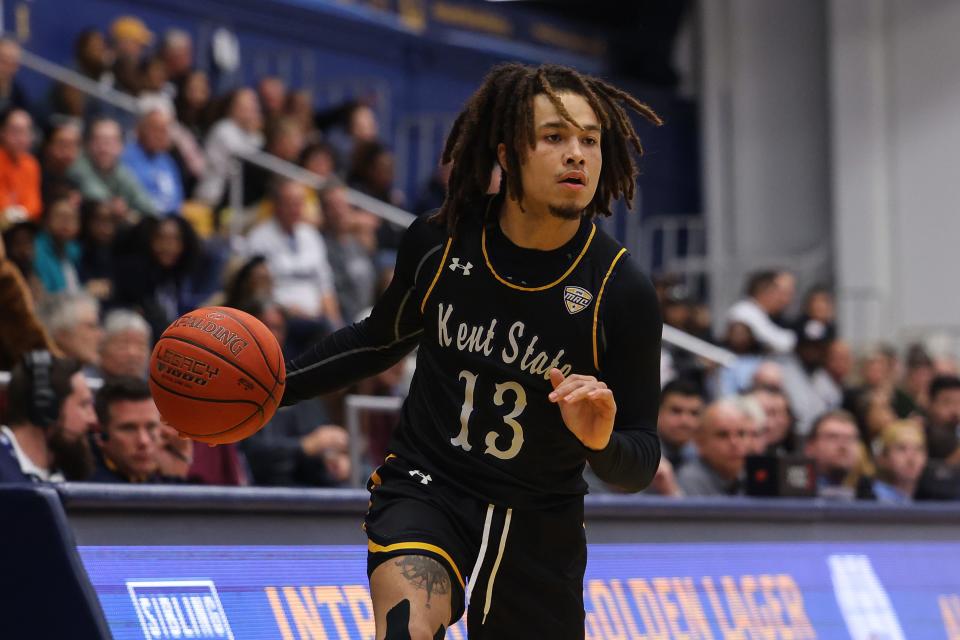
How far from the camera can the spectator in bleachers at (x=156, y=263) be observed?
378 inches

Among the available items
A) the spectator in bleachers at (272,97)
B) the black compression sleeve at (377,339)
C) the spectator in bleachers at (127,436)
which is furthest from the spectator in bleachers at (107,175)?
the black compression sleeve at (377,339)

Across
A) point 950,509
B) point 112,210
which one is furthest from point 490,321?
point 112,210

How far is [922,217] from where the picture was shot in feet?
58.7

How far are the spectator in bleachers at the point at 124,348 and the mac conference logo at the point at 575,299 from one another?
12.5 feet

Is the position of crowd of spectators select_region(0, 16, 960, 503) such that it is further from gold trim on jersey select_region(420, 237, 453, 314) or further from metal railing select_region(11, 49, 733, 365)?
gold trim on jersey select_region(420, 237, 453, 314)

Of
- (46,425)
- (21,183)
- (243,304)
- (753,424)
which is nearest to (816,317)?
(753,424)

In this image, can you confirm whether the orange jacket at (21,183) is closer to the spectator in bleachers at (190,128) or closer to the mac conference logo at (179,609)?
the spectator in bleachers at (190,128)

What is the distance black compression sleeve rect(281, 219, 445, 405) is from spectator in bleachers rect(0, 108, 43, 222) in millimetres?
6028

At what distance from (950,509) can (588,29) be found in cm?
1290

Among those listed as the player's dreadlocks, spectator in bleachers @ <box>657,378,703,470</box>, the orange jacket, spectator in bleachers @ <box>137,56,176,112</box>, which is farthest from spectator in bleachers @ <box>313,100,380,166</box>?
the player's dreadlocks

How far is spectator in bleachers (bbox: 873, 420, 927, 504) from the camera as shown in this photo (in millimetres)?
9766

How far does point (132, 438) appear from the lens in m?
5.92

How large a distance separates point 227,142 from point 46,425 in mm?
6767

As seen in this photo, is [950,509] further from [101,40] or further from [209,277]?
[101,40]
